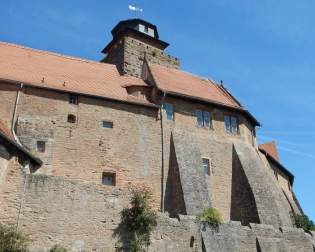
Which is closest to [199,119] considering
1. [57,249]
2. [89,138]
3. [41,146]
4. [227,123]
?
[227,123]

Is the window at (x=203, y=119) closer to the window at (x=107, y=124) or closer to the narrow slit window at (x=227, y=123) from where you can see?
the narrow slit window at (x=227, y=123)

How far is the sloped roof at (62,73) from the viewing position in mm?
21906

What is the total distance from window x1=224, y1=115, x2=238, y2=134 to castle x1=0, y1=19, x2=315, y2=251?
0.23 feet

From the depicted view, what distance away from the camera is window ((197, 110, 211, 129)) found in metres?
24.8

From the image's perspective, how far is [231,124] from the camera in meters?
25.8

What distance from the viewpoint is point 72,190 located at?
1628cm

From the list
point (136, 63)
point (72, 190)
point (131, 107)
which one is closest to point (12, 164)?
point (72, 190)

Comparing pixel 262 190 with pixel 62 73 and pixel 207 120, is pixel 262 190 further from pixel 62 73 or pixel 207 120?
pixel 62 73

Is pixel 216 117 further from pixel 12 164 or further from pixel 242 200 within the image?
pixel 12 164

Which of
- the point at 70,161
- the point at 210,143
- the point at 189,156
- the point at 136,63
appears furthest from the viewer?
the point at 136,63

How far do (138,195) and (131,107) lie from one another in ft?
23.6

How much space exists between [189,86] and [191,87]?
0.53 ft

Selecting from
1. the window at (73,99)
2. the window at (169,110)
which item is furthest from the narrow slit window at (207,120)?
the window at (73,99)

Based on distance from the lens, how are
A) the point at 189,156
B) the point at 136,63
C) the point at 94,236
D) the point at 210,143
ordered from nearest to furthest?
1. the point at 94,236
2. the point at 189,156
3. the point at 210,143
4. the point at 136,63
